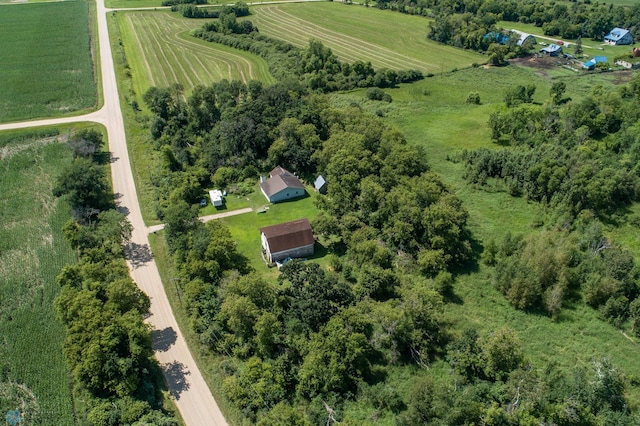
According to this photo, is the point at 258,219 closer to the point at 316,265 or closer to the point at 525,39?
the point at 316,265

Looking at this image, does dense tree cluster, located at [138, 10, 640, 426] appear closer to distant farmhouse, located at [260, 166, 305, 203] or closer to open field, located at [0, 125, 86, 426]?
distant farmhouse, located at [260, 166, 305, 203]

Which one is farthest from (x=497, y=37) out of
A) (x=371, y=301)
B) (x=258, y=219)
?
(x=371, y=301)

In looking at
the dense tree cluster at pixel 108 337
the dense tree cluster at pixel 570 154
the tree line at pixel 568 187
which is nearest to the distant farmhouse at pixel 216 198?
the dense tree cluster at pixel 108 337

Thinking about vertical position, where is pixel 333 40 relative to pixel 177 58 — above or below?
above

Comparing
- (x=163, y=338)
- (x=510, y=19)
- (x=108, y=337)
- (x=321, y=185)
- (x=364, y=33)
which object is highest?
(x=510, y=19)

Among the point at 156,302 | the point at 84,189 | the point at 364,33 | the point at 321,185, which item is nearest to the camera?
the point at 156,302

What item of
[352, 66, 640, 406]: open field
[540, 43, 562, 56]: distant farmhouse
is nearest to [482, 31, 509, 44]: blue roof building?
[540, 43, 562, 56]: distant farmhouse

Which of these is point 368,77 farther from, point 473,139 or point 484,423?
point 484,423
